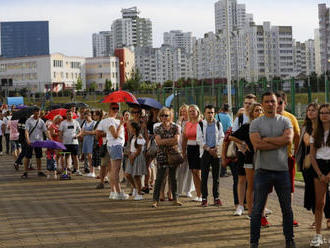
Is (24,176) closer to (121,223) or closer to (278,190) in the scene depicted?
(121,223)

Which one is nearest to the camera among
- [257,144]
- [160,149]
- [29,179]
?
[257,144]

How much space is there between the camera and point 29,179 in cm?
1983

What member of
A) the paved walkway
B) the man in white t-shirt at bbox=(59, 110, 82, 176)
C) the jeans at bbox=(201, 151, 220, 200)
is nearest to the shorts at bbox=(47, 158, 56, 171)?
the man in white t-shirt at bbox=(59, 110, 82, 176)

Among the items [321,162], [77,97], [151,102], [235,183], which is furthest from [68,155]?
[77,97]

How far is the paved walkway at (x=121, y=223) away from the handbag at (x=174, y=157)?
0.80m

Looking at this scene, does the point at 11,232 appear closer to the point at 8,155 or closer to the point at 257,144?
the point at 257,144

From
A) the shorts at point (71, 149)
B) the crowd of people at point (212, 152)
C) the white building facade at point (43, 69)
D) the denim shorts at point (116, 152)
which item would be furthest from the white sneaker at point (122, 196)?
the white building facade at point (43, 69)

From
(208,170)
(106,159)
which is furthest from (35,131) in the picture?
(208,170)

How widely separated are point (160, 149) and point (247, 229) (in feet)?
11.7

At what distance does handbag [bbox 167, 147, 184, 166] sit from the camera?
44.4 feet

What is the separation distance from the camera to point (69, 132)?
20.0 m

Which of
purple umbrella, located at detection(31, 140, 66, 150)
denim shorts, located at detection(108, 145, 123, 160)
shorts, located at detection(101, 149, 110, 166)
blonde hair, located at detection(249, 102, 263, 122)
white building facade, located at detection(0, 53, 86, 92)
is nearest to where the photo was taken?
blonde hair, located at detection(249, 102, 263, 122)

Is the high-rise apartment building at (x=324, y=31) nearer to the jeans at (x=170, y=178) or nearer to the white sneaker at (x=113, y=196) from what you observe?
the white sneaker at (x=113, y=196)

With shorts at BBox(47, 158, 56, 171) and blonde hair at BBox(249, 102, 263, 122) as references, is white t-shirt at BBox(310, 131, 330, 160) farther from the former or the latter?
shorts at BBox(47, 158, 56, 171)
